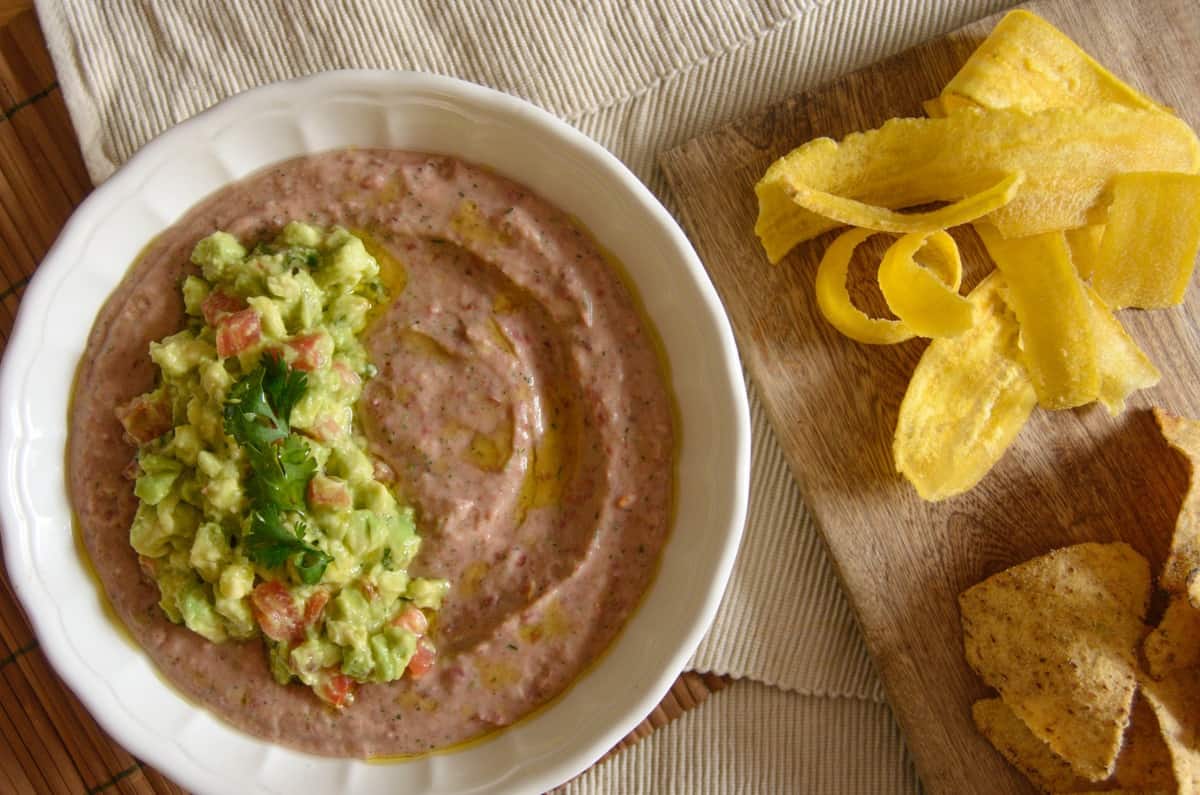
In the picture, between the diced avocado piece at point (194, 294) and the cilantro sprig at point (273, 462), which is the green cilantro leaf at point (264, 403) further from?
the diced avocado piece at point (194, 294)

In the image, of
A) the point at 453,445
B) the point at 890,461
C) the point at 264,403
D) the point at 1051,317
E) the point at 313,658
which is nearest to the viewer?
the point at 264,403

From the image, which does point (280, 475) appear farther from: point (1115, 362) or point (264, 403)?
point (1115, 362)

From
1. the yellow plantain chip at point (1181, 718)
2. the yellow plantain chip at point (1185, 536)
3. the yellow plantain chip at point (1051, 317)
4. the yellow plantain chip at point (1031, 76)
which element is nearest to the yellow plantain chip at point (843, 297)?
the yellow plantain chip at point (1051, 317)

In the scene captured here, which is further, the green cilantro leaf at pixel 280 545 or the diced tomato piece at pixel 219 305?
the diced tomato piece at pixel 219 305

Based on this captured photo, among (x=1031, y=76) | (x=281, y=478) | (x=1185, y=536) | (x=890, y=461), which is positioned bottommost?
(x=1185, y=536)

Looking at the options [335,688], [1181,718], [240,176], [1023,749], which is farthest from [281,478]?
[1181,718]

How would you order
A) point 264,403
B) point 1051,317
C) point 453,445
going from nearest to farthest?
point 264,403 → point 453,445 → point 1051,317

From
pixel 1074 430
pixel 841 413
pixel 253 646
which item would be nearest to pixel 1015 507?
pixel 1074 430

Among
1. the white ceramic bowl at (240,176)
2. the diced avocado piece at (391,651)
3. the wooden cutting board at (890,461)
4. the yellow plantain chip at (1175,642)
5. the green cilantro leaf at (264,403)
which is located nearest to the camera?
the green cilantro leaf at (264,403)
